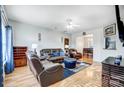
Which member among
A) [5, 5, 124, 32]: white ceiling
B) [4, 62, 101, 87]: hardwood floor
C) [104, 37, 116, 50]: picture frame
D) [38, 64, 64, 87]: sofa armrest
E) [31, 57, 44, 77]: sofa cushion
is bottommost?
[4, 62, 101, 87]: hardwood floor

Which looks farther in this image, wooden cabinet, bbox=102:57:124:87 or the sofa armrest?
the sofa armrest

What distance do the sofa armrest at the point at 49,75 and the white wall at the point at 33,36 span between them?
133 inches

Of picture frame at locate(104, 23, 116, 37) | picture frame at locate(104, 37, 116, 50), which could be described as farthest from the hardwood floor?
picture frame at locate(104, 23, 116, 37)

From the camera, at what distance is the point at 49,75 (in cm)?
227

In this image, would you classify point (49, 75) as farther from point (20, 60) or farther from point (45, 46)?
point (45, 46)

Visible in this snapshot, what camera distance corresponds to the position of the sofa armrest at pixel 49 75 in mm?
2131

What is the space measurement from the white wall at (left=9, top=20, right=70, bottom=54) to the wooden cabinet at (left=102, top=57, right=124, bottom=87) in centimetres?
450

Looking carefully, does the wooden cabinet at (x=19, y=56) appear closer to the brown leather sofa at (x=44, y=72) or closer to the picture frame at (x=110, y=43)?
the brown leather sofa at (x=44, y=72)

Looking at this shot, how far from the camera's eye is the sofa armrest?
2.13 meters

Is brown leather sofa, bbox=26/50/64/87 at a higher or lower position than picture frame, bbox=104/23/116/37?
lower

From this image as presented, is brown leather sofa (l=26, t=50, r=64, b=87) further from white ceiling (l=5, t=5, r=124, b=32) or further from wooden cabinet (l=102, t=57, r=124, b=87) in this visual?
white ceiling (l=5, t=5, r=124, b=32)

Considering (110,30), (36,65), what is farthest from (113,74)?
(110,30)
